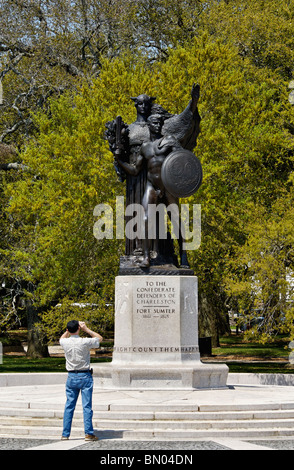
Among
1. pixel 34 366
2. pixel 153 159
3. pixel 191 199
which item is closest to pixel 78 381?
pixel 153 159

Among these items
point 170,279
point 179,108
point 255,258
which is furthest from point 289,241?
point 170,279

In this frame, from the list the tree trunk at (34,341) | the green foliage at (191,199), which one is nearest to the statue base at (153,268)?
the green foliage at (191,199)

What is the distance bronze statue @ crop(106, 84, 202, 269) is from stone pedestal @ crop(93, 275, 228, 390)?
58 centimetres

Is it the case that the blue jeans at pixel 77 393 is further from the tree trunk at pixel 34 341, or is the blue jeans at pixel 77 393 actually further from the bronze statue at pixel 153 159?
the tree trunk at pixel 34 341

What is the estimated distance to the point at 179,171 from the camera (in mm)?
15367

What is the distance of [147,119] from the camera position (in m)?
16.3

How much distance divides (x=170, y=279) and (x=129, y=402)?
3.29 meters

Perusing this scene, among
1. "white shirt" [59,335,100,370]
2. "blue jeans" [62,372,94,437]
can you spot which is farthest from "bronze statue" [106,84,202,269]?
"blue jeans" [62,372,94,437]

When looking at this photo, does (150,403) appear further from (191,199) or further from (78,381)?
(191,199)

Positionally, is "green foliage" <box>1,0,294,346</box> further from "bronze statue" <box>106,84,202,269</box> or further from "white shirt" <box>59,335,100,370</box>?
A: "white shirt" <box>59,335,100,370</box>

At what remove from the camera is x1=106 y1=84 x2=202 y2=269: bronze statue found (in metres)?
15.5

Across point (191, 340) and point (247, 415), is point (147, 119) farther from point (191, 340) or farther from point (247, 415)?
point (247, 415)

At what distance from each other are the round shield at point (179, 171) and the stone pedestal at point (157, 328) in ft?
5.89

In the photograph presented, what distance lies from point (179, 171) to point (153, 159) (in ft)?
2.18
